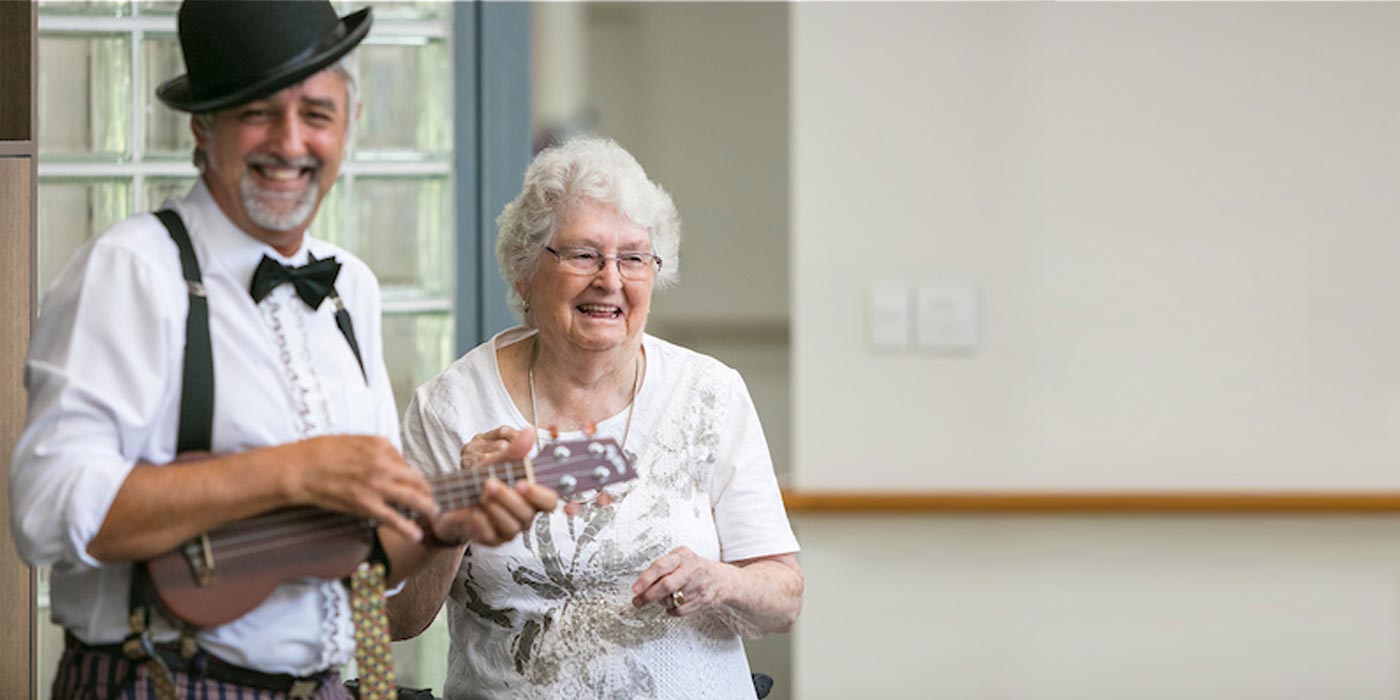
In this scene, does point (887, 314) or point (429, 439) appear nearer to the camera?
point (429, 439)

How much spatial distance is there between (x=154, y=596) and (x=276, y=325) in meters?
0.25

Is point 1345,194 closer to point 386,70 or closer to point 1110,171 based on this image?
point 1110,171

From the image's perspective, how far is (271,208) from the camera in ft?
4.49

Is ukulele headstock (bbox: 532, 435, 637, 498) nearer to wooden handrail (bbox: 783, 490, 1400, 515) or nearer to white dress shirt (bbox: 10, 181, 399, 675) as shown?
white dress shirt (bbox: 10, 181, 399, 675)

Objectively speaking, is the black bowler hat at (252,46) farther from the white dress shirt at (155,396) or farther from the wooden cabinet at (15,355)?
the wooden cabinet at (15,355)

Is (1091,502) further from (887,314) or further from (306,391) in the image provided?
(306,391)

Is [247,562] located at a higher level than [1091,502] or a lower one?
higher

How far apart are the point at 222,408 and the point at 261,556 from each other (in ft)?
0.42

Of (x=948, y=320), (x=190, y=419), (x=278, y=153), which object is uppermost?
(x=278, y=153)

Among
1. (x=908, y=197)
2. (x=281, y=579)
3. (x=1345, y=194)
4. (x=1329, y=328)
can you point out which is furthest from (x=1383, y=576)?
(x=281, y=579)

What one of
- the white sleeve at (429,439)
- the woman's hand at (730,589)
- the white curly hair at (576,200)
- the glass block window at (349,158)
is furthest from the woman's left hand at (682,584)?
the glass block window at (349,158)

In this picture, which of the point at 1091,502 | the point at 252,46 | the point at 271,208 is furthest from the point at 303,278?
the point at 1091,502

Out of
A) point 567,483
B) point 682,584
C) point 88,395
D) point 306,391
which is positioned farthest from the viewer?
point 682,584

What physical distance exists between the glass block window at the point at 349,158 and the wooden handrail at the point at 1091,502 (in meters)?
0.78
